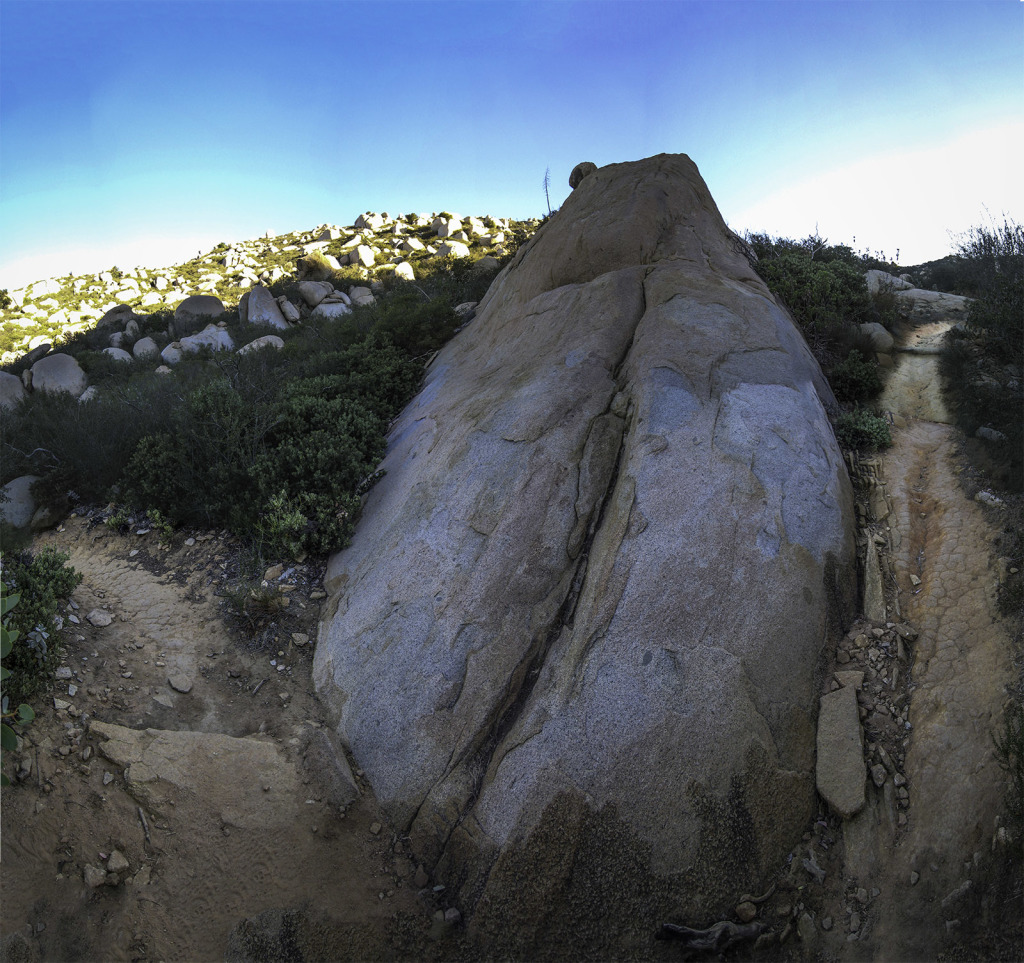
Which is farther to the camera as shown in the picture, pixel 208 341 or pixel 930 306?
pixel 208 341

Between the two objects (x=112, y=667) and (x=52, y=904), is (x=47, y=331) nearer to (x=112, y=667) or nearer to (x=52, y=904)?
(x=112, y=667)

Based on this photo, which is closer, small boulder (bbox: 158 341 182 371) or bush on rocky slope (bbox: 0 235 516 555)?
bush on rocky slope (bbox: 0 235 516 555)

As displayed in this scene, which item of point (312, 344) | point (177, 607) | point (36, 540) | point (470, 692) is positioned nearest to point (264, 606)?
point (177, 607)

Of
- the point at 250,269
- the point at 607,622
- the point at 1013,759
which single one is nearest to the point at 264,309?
the point at 250,269

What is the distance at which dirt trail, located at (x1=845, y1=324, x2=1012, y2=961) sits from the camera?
3988mm

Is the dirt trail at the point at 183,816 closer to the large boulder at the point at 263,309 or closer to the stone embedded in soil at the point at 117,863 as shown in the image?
the stone embedded in soil at the point at 117,863

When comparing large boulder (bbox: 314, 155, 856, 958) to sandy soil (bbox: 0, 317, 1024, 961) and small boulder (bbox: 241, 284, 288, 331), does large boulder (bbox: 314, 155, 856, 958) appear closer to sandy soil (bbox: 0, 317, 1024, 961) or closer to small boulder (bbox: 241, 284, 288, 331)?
sandy soil (bbox: 0, 317, 1024, 961)

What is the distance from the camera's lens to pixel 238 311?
982 inches

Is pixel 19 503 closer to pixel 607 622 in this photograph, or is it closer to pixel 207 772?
pixel 207 772

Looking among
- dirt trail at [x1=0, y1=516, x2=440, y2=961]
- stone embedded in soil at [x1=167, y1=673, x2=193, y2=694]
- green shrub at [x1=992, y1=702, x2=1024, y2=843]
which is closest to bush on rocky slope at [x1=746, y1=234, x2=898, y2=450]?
green shrub at [x1=992, y1=702, x2=1024, y2=843]

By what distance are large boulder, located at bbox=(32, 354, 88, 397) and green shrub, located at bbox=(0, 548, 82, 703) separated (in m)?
13.6

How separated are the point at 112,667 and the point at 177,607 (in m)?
1.14

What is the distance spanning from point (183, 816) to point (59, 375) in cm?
1731

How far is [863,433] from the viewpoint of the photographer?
7.82 metres
